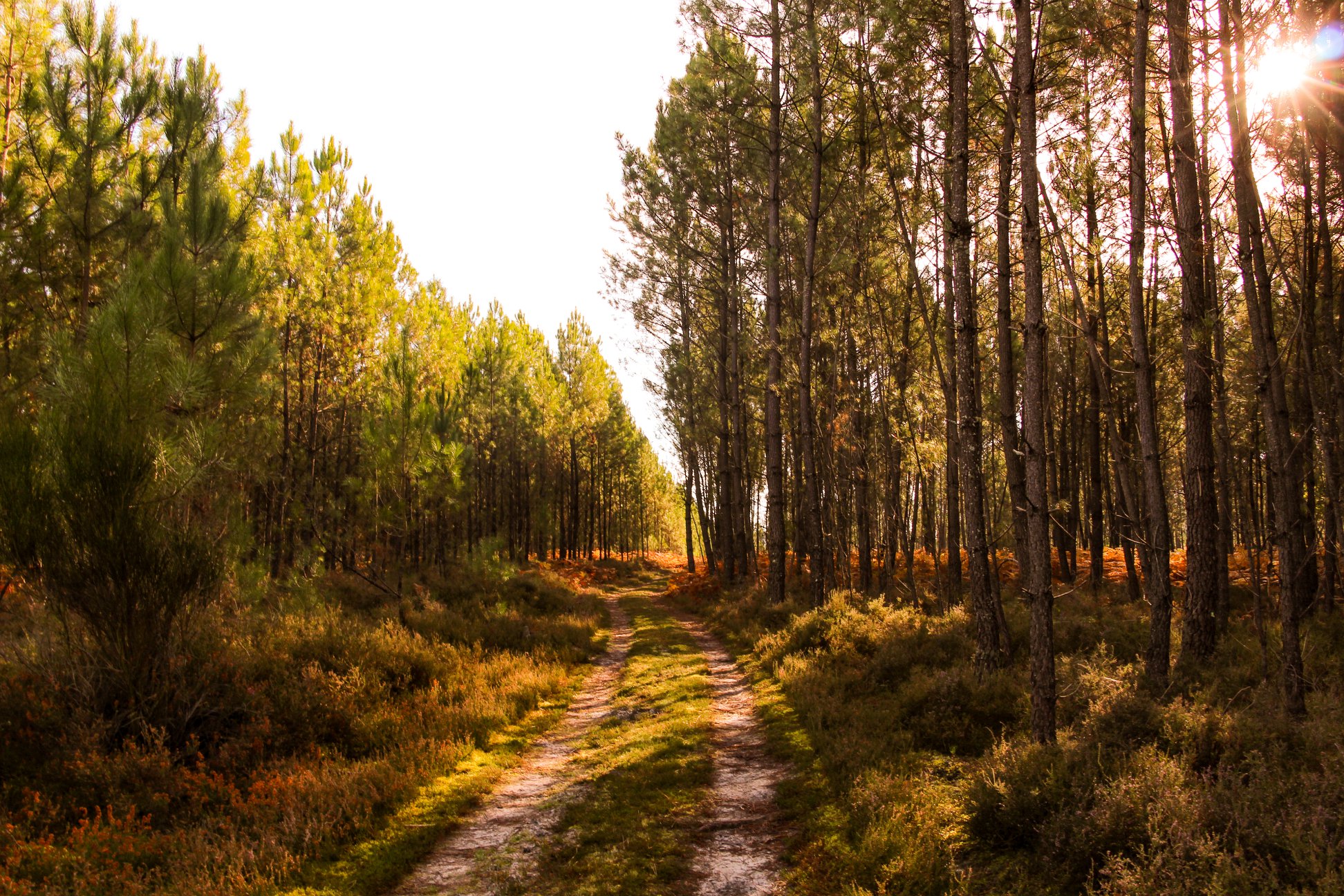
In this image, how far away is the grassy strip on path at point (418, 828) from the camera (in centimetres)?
577

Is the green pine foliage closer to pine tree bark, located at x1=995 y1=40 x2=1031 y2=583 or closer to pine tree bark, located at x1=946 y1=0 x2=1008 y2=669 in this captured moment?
pine tree bark, located at x1=946 y1=0 x2=1008 y2=669

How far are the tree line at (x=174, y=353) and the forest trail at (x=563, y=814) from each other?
4.73 metres

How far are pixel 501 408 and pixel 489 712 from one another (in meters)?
25.5

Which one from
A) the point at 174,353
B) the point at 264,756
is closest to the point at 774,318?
the point at 174,353

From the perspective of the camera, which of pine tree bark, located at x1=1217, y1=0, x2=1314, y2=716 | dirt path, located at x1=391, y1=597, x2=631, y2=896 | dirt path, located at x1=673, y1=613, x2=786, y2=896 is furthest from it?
pine tree bark, located at x1=1217, y1=0, x2=1314, y2=716

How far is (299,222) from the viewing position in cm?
1938

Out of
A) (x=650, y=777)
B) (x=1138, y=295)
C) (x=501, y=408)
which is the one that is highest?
(x=501, y=408)

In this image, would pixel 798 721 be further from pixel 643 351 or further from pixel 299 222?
pixel 643 351

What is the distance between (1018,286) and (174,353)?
16.7 m

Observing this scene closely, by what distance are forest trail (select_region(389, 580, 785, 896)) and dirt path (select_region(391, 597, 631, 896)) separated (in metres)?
0.01

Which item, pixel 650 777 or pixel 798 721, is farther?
pixel 798 721

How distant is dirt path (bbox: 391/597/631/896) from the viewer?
5.77m

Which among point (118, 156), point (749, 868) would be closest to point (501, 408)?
point (118, 156)

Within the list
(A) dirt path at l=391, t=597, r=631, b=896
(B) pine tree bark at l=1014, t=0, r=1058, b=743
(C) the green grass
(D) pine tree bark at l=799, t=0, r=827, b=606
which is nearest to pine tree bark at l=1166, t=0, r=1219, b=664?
(B) pine tree bark at l=1014, t=0, r=1058, b=743
